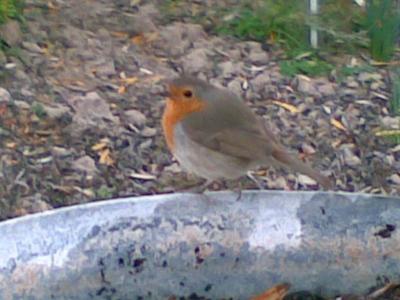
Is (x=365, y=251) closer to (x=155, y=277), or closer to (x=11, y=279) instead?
(x=155, y=277)

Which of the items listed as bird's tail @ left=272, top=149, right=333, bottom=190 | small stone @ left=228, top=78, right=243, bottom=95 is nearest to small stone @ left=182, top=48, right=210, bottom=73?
small stone @ left=228, top=78, right=243, bottom=95

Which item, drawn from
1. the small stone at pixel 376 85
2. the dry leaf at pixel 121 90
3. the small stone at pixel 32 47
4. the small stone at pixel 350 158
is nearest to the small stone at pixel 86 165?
the dry leaf at pixel 121 90

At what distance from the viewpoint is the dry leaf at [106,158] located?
4.14 meters

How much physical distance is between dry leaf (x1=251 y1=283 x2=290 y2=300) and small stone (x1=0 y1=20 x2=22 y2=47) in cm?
199

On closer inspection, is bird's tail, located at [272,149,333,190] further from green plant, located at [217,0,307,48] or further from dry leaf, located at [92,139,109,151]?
green plant, located at [217,0,307,48]

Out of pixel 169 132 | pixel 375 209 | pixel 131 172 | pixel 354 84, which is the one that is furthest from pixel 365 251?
pixel 354 84

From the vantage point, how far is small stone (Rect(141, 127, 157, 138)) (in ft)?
14.2

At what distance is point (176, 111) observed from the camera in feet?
11.8

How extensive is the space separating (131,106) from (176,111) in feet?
3.04

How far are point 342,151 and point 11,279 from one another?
188 cm

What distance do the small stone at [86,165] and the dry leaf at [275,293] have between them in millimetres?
1137

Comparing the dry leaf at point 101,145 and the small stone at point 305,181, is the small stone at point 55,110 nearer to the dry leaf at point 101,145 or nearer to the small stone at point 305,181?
the dry leaf at point 101,145

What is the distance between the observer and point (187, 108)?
3.60m

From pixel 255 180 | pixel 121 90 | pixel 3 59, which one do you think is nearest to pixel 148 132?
pixel 121 90
